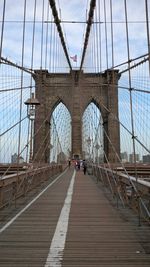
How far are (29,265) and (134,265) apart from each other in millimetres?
854

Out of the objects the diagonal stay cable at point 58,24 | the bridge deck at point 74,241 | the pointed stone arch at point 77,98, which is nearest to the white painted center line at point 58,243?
the bridge deck at point 74,241

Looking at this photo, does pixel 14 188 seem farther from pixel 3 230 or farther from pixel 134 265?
pixel 134 265

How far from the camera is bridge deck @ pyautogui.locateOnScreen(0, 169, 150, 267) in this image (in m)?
3.46

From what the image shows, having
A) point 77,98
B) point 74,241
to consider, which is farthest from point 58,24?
point 74,241

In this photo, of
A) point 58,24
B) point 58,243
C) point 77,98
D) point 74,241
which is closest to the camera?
point 58,243

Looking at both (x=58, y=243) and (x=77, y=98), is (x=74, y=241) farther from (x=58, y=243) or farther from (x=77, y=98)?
(x=77, y=98)

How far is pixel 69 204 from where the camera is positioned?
789 cm

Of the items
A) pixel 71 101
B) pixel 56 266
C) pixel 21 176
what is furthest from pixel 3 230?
pixel 71 101

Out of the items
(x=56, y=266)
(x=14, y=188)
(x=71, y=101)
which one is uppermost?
(x=71, y=101)

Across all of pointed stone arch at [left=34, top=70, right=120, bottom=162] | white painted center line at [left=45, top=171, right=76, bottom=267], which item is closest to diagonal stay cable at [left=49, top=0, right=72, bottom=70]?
pointed stone arch at [left=34, top=70, right=120, bottom=162]

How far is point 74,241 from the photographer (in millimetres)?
4262

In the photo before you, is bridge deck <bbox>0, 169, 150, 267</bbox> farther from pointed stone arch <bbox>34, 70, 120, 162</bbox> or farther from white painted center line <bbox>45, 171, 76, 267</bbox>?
pointed stone arch <bbox>34, 70, 120, 162</bbox>

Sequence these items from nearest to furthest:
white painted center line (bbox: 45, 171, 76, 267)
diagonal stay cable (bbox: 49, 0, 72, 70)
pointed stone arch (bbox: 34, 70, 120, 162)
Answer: white painted center line (bbox: 45, 171, 76, 267), diagonal stay cable (bbox: 49, 0, 72, 70), pointed stone arch (bbox: 34, 70, 120, 162)

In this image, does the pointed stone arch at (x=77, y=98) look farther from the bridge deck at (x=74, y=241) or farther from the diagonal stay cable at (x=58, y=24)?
the bridge deck at (x=74, y=241)
